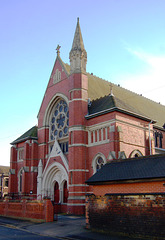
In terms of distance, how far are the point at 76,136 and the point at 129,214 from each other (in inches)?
581

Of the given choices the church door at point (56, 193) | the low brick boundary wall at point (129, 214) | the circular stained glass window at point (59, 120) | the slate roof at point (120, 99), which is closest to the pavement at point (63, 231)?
the low brick boundary wall at point (129, 214)

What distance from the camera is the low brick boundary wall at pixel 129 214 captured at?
1322cm

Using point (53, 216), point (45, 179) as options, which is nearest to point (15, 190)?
point (45, 179)

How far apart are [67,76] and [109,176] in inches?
709

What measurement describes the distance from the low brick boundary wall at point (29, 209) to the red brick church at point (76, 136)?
4.83 meters

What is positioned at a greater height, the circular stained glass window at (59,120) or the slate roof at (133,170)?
the circular stained glass window at (59,120)

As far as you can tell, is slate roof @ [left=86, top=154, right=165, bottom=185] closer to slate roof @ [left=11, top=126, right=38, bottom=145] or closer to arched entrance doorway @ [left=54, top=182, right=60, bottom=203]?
arched entrance doorway @ [left=54, top=182, right=60, bottom=203]

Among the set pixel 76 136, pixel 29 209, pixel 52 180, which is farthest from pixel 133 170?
pixel 52 180

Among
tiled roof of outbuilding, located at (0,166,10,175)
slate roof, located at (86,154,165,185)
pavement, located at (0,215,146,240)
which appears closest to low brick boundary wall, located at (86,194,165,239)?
pavement, located at (0,215,146,240)

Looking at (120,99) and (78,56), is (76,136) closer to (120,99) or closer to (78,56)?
(120,99)

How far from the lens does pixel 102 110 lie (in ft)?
89.5

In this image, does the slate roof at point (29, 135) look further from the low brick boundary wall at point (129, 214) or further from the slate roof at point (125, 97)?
the low brick boundary wall at point (129, 214)

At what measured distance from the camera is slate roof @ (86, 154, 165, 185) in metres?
15.6

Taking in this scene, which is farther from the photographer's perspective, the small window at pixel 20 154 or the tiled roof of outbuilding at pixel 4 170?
the tiled roof of outbuilding at pixel 4 170
